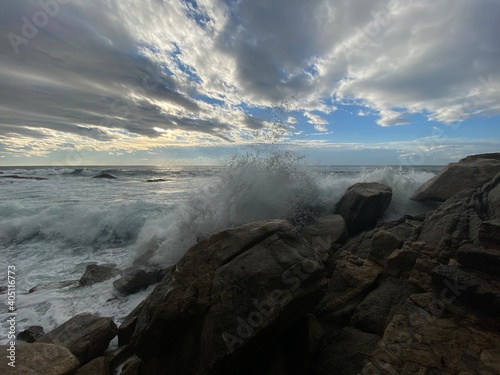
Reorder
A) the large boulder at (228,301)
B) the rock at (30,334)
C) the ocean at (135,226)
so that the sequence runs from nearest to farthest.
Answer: the large boulder at (228,301)
the rock at (30,334)
the ocean at (135,226)

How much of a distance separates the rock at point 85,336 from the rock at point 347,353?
3.41 meters

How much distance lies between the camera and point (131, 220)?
478 inches

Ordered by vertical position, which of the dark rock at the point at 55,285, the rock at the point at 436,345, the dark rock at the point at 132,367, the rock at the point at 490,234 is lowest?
the dark rock at the point at 55,285

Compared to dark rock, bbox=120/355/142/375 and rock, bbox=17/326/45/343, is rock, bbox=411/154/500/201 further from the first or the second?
rock, bbox=17/326/45/343

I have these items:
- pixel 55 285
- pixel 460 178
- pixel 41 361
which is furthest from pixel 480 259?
pixel 55 285

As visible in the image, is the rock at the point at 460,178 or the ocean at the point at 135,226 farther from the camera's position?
the rock at the point at 460,178

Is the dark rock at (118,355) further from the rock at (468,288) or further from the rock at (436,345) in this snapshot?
the rock at (468,288)

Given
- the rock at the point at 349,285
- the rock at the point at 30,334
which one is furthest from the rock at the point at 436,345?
the rock at the point at 30,334

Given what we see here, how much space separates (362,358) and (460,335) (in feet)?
3.72

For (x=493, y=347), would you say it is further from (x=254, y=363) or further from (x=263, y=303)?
(x=254, y=363)

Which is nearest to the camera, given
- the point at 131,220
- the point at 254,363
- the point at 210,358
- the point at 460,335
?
the point at 460,335

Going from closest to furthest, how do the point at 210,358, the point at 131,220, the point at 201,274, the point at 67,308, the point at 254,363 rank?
the point at 210,358 < the point at 254,363 < the point at 201,274 < the point at 67,308 < the point at 131,220

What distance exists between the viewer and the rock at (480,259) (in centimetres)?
331

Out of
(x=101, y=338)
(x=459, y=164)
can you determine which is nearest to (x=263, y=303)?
(x=101, y=338)
